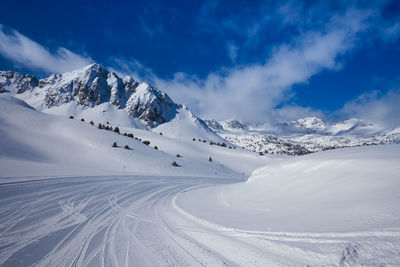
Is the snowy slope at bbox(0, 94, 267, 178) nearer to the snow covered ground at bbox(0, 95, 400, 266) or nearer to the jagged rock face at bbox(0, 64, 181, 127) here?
the snow covered ground at bbox(0, 95, 400, 266)

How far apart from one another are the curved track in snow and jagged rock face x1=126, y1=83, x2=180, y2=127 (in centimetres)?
12656

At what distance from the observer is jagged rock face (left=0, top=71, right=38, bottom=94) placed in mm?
151250

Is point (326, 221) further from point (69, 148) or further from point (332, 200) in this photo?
point (69, 148)

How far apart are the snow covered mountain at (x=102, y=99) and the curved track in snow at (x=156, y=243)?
11022cm

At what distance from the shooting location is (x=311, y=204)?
540 centimetres

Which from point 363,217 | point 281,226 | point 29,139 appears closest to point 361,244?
point 363,217

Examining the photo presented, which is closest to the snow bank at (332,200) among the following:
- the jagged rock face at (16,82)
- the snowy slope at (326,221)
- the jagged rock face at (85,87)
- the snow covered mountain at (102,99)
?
the snowy slope at (326,221)

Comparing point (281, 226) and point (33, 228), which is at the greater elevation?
point (281, 226)

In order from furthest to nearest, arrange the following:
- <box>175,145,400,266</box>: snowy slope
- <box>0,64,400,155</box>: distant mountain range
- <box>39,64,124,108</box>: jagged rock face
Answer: <box>39,64,124,108</box>: jagged rock face
<box>0,64,400,155</box>: distant mountain range
<box>175,145,400,266</box>: snowy slope

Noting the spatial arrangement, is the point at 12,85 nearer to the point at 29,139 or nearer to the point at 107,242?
the point at 29,139

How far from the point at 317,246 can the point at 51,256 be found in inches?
210

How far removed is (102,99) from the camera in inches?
5098

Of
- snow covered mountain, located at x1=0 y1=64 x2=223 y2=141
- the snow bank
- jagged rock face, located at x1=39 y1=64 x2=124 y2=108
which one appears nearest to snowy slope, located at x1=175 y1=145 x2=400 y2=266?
the snow bank

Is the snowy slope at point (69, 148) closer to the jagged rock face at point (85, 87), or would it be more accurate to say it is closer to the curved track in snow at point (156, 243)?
the curved track in snow at point (156, 243)
